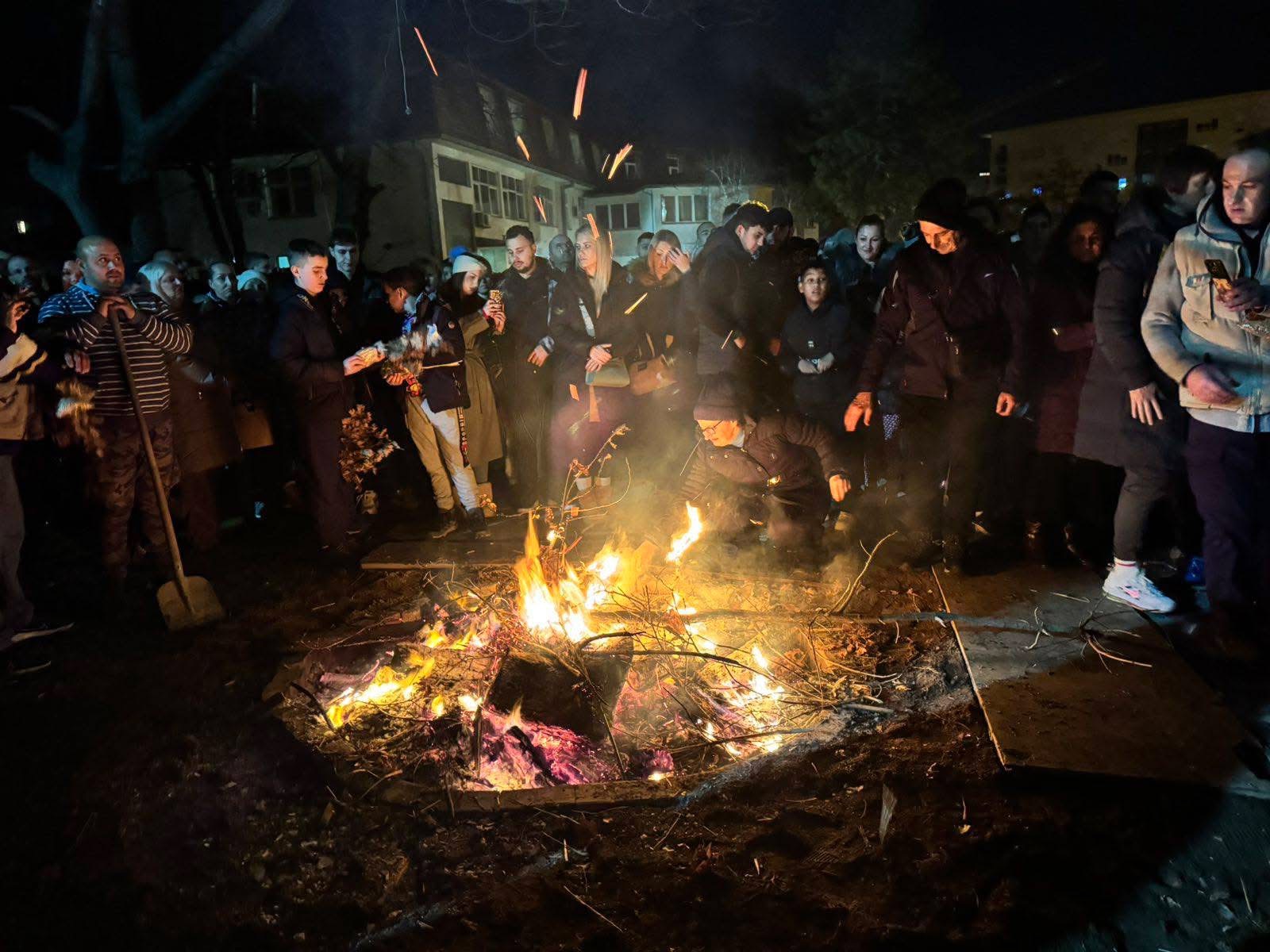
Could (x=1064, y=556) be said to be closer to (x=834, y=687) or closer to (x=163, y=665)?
(x=834, y=687)

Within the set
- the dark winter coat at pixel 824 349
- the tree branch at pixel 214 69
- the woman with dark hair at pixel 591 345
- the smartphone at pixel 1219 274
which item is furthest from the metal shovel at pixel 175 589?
the tree branch at pixel 214 69

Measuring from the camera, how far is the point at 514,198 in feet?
112

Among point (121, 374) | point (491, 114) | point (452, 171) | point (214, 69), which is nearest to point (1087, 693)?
point (121, 374)

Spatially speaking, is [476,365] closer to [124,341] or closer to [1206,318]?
[124,341]

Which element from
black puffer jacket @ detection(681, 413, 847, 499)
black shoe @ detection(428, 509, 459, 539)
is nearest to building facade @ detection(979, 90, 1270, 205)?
black puffer jacket @ detection(681, 413, 847, 499)

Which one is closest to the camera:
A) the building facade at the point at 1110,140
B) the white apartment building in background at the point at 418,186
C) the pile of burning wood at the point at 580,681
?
the pile of burning wood at the point at 580,681

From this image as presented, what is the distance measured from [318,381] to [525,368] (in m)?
2.13

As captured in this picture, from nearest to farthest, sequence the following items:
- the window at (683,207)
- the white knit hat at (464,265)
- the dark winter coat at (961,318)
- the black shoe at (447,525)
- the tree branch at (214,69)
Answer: the dark winter coat at (961,318)
the black shoe at (447,525)
the white knit hat at (464,265)
the tree branch at (214,69)
the window at (683,207)

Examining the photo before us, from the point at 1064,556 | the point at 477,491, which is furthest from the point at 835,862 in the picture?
the point at 477,491

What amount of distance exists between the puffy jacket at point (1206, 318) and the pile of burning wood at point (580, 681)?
7.64 ft

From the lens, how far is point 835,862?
2.92 m

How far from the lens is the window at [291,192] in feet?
90.3

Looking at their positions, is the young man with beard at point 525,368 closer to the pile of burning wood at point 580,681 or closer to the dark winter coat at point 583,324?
the dark winter coat at point 583,324

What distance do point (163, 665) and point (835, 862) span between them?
13.8 feet
